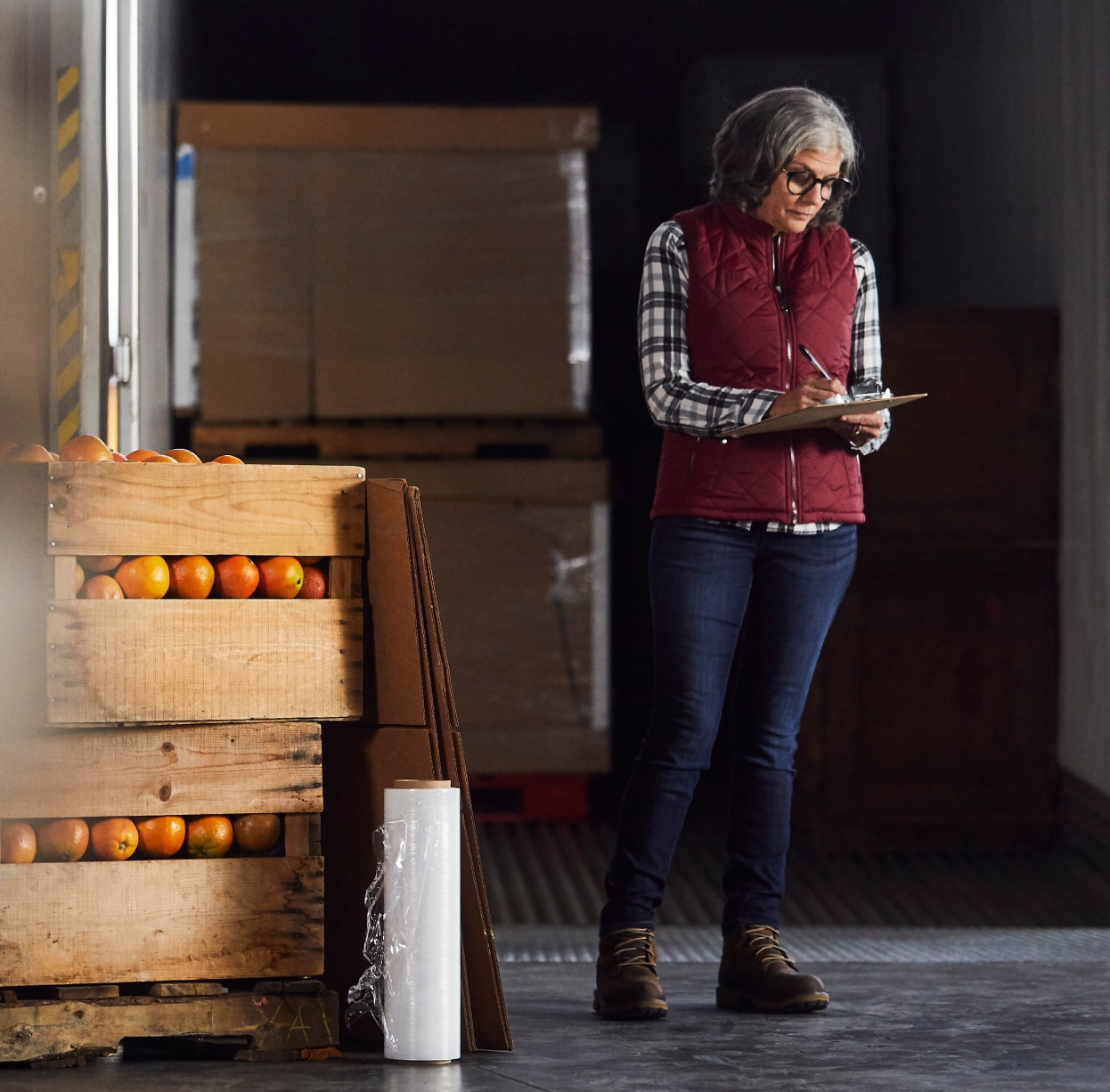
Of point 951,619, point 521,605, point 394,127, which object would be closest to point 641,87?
point 394,127

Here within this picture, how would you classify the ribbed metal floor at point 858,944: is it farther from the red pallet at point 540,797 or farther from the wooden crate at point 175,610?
the red pallet at point 540,797

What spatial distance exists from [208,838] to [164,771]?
0.41 feet

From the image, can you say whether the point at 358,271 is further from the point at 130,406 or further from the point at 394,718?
the point at 394,718

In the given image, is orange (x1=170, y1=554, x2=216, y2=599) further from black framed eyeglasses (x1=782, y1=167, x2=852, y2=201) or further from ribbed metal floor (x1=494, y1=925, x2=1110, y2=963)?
ribbed metal floor (x1=494, y1=925, x2=1110, y2=963)

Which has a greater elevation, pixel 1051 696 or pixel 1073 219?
pixel 1073 219

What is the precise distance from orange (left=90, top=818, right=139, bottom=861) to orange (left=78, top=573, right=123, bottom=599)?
35 centimetres

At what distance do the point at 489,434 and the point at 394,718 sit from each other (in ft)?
9.72

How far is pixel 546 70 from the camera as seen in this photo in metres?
6.84

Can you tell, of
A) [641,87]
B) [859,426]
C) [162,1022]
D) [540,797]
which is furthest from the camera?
[641,87]

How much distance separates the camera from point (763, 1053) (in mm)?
2395

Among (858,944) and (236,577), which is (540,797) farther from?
(236,577)

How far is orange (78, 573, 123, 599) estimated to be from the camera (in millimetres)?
2418

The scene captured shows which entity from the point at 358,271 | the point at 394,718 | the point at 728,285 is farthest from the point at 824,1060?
the point at 358,271

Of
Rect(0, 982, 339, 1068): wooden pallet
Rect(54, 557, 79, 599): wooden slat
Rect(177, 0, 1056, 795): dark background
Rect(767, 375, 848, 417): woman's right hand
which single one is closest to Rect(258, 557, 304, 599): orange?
Rect(54, 557, 79, 599): wooden slat
